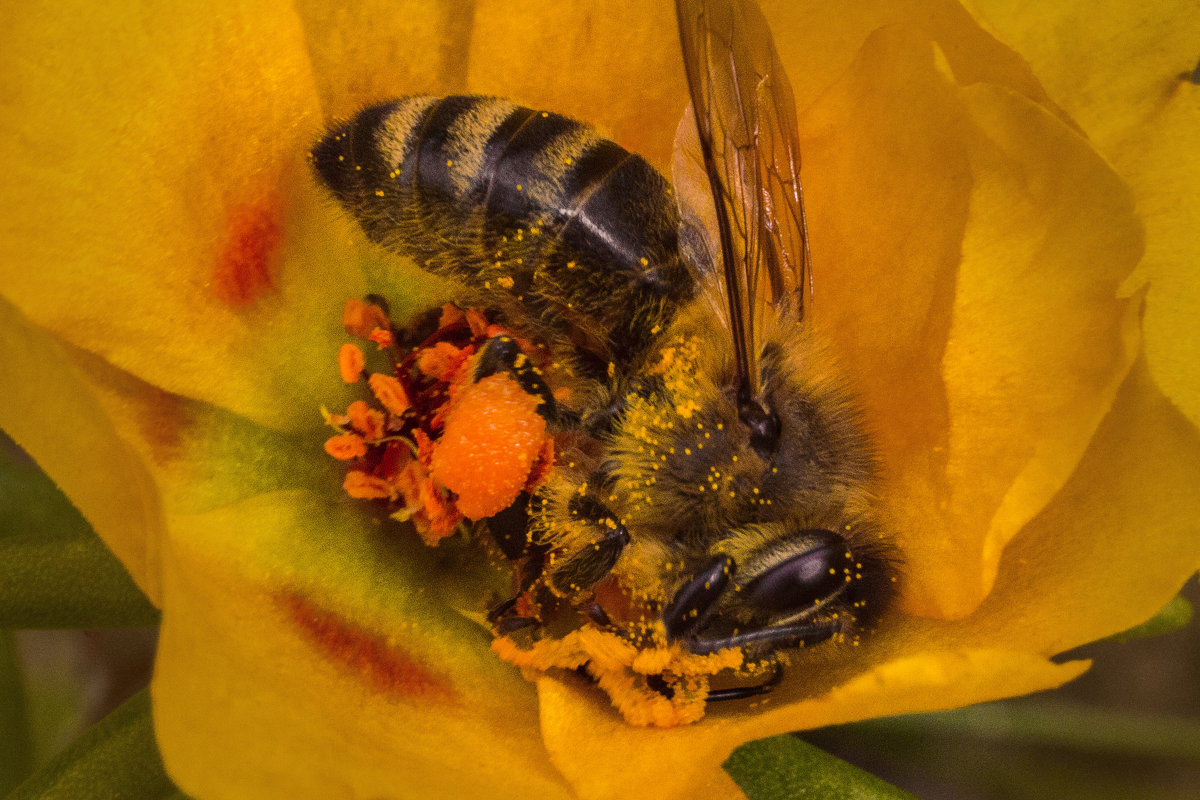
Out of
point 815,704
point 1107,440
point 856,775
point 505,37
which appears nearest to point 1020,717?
point 856,775

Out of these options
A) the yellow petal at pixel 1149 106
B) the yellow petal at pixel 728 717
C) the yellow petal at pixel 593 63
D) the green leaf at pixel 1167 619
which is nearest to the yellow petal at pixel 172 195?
the yellow petal at pixel 593 63

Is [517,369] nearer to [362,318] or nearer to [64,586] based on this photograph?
[362,318]

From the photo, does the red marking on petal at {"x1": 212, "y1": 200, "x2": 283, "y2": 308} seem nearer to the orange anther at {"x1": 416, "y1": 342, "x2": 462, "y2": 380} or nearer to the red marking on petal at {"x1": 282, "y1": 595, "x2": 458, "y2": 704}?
the orange anther at {"x1": 416, "y1": 342, "x2": 462, "y2": 380}

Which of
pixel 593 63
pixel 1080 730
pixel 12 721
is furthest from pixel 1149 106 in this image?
pixel 12 721

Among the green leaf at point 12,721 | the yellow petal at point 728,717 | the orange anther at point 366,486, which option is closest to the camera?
the yellow petal at point 728,717

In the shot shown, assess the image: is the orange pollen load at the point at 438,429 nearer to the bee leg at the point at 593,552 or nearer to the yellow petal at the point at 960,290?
the bee leg at the point at 593,552
